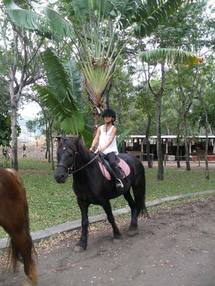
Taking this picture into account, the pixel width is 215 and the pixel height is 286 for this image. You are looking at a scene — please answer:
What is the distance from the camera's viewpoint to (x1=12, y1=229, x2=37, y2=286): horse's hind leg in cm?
502

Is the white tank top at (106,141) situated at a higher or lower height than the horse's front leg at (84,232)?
higher

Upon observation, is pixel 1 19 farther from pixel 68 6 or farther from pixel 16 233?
pixel 16 233

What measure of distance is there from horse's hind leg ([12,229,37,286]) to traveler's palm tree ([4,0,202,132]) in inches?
273

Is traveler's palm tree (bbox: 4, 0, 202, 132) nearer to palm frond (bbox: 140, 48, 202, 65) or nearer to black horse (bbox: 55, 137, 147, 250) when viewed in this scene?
palm frond (bbox: 140, 48, 202, 65)

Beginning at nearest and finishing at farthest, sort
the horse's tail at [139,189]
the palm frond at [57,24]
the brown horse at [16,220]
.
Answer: the brown horse at [16,220]
the horse's tail at [139,189]
the palm frond at [57,24]

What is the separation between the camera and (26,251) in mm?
5070

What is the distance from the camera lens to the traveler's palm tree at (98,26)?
1104cm

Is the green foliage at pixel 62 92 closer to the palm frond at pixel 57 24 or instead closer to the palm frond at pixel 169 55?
the palm frond at pixel 57 24

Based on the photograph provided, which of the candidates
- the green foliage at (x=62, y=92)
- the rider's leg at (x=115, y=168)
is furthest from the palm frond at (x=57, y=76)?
the rider's leg at (x=115, y=168)

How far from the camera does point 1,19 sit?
17938 mm

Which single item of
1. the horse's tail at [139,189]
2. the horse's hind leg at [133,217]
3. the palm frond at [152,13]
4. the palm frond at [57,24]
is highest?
the palm frond at [152,13]

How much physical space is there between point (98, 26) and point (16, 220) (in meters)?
8.67

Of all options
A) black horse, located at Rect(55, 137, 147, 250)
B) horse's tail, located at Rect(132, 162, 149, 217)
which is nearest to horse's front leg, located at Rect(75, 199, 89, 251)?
black horse, located at Rect(55, 137, 147, 250)

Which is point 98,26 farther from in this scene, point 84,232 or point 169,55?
point 84,232
